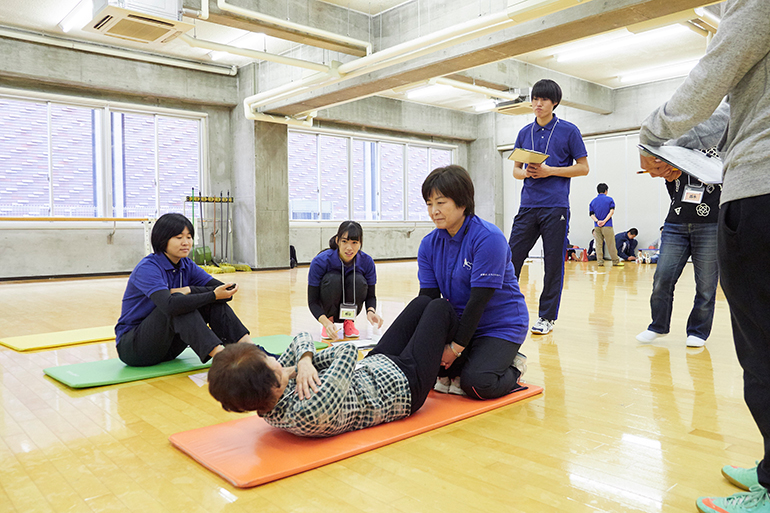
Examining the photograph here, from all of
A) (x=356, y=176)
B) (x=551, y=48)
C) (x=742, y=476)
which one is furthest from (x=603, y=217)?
(x=742, y=476)

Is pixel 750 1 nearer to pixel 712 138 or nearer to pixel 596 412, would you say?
pixel 712 138

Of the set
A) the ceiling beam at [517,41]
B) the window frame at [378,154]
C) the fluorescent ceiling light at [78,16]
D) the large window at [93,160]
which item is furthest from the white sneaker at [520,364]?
the window frame at [378,154]

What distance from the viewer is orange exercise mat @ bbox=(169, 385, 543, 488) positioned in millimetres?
1624

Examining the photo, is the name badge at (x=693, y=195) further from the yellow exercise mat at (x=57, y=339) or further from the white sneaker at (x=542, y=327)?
the yellow exercise mat at (x=57, y=339)

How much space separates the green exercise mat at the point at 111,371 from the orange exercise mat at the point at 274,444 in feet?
3.00

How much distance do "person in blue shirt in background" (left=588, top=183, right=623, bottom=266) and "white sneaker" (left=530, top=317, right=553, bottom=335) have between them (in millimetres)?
7494

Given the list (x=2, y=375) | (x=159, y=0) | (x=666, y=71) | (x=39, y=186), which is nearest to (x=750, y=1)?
(x=2, y=375)

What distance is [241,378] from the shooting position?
5.03ft

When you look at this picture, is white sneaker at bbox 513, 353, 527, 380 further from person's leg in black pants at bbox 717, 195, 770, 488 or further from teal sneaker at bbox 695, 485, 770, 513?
person's leg in black pants at bbox 717, 195, 770, 488

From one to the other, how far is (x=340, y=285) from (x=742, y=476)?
8.61 ft

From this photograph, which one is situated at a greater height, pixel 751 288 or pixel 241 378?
pixel 751 288

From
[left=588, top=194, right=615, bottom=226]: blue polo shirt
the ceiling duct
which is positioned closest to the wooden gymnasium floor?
the ceiling duct

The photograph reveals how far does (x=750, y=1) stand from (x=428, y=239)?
1.53 metres

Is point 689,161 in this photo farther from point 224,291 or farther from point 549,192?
point 224,291
